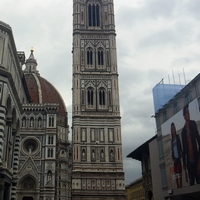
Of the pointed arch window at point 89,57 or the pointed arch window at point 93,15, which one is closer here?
the pointed arch window at point 89,57

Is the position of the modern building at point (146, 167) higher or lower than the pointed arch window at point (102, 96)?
lower

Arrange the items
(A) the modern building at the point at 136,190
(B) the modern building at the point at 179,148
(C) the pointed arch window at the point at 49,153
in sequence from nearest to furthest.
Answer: (B) the modern building at the point at 179,148
(C) the pointed arch window at the point at 49,153
(A) the modern building at the point at 136,190

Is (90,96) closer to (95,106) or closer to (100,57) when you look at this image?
(95,106)

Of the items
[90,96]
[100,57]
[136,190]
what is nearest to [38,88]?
[100,57]

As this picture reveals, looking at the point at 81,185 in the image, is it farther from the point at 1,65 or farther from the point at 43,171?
the point at 1,65

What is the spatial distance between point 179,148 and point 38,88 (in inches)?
2649

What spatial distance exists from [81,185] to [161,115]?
25.5 meters

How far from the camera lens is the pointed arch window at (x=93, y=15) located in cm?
6450

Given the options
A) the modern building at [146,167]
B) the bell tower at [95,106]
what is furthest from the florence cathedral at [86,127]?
the modern building at [146,167]

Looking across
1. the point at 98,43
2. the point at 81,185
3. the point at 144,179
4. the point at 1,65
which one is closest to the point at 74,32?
the point at 98,43

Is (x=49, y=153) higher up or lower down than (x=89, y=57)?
lower down

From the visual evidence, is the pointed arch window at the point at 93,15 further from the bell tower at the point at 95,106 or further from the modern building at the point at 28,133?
the modern building at the point at 28,133

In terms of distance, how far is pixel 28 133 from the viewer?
55.2 metres

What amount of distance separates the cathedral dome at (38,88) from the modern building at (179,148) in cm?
5826
